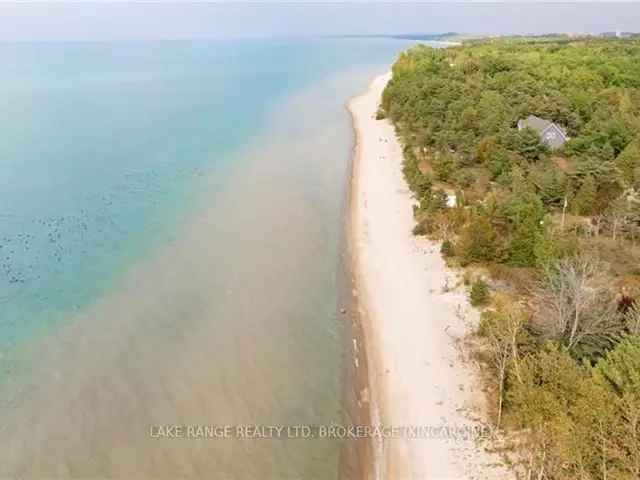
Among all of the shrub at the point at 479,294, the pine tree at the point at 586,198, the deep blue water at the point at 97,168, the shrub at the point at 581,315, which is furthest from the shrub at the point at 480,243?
the deep blue water at the point at 97,168

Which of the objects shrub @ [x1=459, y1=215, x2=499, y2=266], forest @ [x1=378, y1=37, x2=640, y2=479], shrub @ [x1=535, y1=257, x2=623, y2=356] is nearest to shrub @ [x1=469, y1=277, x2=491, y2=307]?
forest @ [x1=378, y1=37, x2=640, y2=479]

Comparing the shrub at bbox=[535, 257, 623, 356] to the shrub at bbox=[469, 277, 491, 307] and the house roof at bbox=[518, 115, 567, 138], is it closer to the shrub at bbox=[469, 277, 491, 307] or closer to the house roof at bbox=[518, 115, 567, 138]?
the shrub at bbox=[469, 277, 491, 307]

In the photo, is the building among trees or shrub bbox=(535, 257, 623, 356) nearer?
shrub bbox=(535, 257, 623, 356)

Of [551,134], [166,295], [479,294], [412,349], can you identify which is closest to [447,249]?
[479,294]

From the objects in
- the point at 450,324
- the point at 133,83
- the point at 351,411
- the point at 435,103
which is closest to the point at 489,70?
the point at 435,103

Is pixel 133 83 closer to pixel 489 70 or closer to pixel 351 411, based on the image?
pixel 489 70

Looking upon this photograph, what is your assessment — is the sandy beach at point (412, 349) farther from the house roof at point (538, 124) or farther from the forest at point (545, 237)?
the house roof at point (538, 124)
